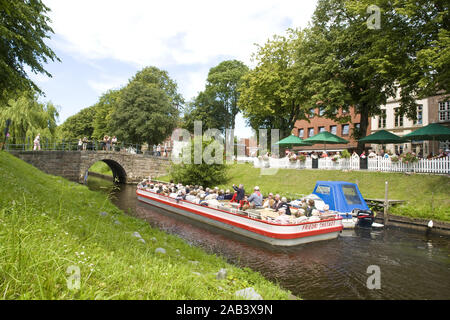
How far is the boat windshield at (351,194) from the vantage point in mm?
14718

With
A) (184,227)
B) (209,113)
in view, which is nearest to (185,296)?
(184,227)

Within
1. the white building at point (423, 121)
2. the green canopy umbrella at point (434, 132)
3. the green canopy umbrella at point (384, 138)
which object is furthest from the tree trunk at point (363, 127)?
the green canopy umbrella at point (434, 132)

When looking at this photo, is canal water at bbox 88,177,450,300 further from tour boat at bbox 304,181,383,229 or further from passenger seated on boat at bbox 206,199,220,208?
passenger seated on boat at bbox 206,199,220,208

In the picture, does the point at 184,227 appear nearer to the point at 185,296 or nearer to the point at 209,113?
the point at 185,296

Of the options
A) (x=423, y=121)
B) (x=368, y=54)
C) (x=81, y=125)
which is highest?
(x=81, y=125)

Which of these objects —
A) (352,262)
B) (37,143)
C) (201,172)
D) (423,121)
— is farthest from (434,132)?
(37,143)

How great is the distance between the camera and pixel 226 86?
164 ft

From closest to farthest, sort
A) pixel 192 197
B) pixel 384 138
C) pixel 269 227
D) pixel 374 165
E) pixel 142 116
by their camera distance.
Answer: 1. pixel 269 227
2. pixel 192 197
3. pixel 374 165
4. pixel 384 138
5. pixel 142 116

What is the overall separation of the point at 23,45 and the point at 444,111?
1468 inches

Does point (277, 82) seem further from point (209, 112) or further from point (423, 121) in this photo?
point (209, 112)

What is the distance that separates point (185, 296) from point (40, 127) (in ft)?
107

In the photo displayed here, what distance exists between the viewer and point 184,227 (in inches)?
591

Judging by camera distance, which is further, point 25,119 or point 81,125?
point 81,125
